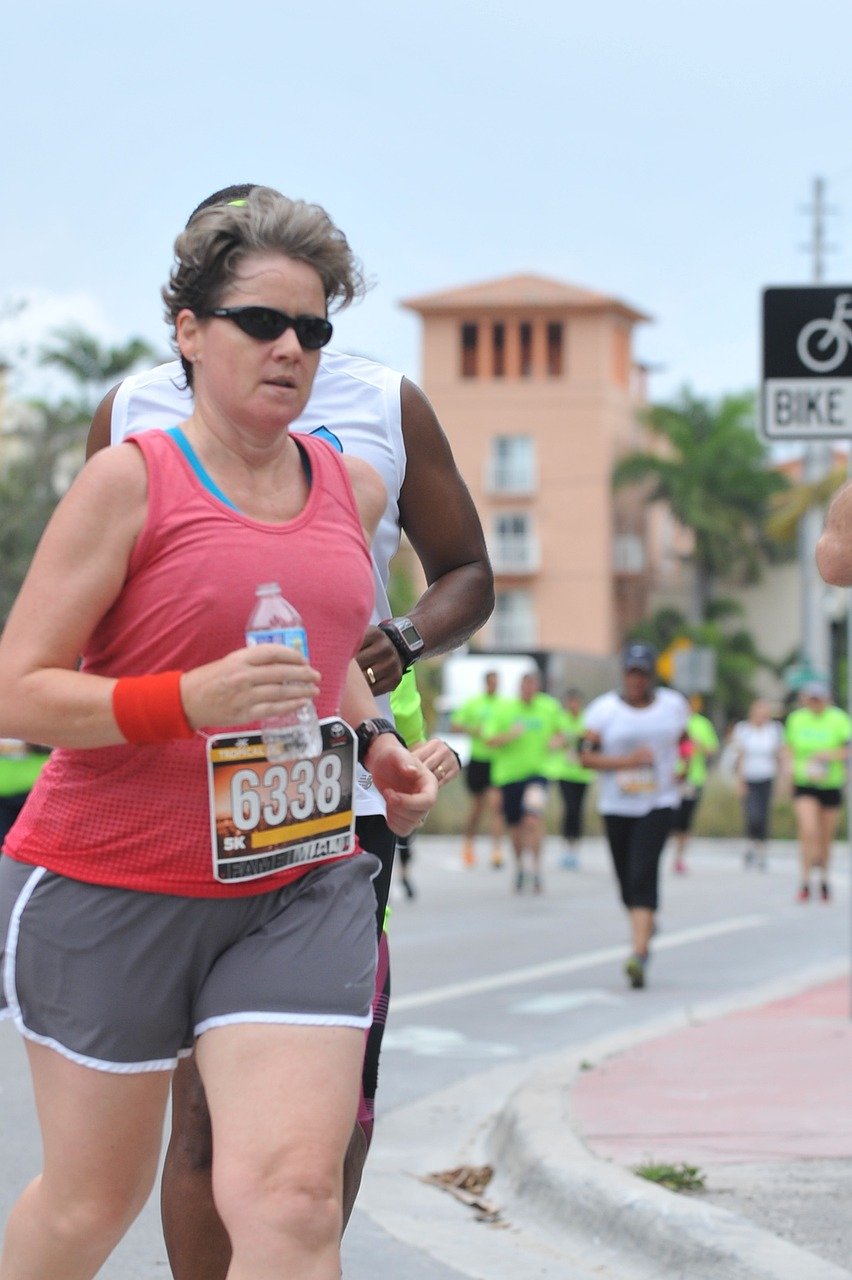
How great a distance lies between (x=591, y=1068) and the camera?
8250 millimetres

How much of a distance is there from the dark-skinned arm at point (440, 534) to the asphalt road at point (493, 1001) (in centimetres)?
196

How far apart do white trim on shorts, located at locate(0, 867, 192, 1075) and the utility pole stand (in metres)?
38.6

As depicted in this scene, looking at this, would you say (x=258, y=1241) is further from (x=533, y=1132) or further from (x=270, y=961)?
(x=533, y=1132)

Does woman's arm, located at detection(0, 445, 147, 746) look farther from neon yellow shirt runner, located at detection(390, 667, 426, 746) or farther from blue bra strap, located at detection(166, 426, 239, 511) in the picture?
neon yellow shirt runner, located at detection(390, 667, 426, 746)

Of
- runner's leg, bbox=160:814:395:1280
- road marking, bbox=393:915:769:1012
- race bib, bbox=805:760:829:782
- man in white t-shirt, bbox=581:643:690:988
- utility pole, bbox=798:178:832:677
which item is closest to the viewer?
runner's leg, bbox=160:814:395:1280

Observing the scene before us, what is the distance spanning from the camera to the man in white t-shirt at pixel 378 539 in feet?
11.9

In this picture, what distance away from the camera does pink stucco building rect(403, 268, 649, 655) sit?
71.1 metres

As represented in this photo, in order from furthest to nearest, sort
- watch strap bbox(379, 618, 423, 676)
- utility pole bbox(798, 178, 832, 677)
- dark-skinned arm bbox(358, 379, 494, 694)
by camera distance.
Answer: utility pole bbox(798, 178, 832, 677) < dark-skinned arm bbox(358, 379, 494, 694) < watch strap bbox(379, 618, 423, 676)

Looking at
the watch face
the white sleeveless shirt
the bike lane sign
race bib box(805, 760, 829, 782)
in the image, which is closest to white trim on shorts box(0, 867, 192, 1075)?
the white sleeveless shirt

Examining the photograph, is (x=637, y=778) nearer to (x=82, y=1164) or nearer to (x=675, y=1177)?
(x=675, y=1177)

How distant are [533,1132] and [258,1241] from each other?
3.81m

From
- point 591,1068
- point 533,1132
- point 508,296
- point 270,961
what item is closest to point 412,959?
point 591,1068

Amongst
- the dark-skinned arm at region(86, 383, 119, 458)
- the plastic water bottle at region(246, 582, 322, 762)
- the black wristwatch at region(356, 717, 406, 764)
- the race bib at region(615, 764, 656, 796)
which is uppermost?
the dark-skinned arm at region(86, 383, 119, 458)

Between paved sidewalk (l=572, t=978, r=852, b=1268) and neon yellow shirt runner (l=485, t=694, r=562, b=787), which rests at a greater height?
neon yellow shirt runner (l=485, t=694, r=562, b=787)
